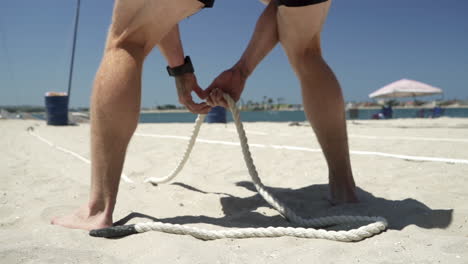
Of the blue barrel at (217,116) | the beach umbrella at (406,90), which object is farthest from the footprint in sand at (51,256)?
the beach umbrella at (406,90)

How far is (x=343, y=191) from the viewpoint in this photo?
1518 mm

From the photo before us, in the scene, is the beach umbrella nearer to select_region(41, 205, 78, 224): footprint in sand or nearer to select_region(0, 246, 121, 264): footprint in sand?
select_region(41, 205, 78, 224): footprint in sand

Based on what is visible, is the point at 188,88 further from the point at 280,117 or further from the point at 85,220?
the point at 280,117

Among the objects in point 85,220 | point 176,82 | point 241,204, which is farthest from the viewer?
point 176,82

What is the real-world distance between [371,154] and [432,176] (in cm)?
71

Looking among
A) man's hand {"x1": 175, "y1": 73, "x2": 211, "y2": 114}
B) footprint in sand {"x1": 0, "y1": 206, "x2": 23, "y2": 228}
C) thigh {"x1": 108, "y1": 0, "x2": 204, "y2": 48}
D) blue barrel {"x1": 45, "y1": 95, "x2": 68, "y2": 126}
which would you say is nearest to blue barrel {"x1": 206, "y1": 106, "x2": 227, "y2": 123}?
blue barrel {"x1": 45, "y1": 95, "x2": 68, "y2": 126}

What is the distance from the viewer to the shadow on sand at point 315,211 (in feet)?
4.05

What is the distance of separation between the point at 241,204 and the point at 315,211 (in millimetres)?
344

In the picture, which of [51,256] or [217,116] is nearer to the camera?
[51,256]

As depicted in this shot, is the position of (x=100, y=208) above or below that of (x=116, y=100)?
below

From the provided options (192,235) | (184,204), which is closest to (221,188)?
(184,204)

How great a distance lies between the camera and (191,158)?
115 inches

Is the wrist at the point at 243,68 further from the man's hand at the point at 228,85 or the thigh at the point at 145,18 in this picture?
the thigh at the point at 145,18

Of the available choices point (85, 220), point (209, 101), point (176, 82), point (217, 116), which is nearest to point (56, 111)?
point (217, 116)
